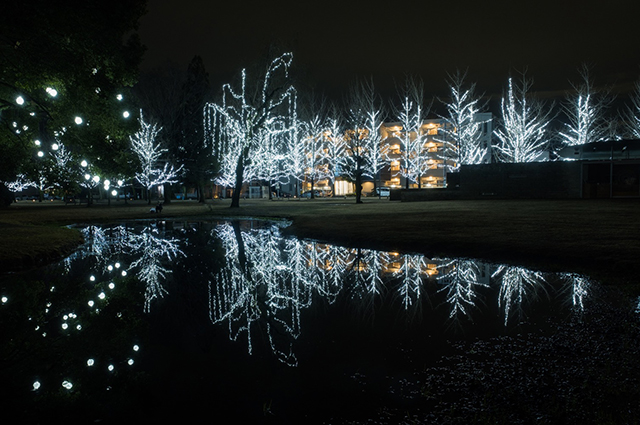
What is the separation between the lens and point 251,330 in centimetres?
555

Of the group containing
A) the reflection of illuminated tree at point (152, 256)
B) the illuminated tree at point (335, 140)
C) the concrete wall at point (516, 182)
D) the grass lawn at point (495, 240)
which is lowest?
the reflection of illuminated tree at point (152, 256)

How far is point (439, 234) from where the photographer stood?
13609 mm

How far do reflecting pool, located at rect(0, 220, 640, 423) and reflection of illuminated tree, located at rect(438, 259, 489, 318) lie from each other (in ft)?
0.11

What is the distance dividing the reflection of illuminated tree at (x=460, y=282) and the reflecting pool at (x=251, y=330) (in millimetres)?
35

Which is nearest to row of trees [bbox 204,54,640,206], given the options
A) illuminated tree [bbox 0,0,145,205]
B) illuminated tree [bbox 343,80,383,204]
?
Answer: illuminated tree [bbox 343,80,383,204]

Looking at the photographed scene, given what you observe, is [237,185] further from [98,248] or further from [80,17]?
[80,17]

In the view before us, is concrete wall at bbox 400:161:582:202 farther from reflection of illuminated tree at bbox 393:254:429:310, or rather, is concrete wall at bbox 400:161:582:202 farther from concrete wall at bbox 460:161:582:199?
reflection of illuminated tree at bbox 393:254:429:310

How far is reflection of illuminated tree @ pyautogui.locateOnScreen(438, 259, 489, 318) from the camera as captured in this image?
6551 mm

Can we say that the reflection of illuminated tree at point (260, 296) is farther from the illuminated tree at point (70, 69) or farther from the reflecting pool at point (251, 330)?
the illuminated tree at point (70, 69)

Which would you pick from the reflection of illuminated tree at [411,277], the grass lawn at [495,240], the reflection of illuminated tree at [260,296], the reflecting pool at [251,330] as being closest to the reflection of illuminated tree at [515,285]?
Answer: the reflecting pool at [251,330]

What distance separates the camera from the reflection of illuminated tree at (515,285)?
6573mm

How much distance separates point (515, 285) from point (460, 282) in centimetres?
95

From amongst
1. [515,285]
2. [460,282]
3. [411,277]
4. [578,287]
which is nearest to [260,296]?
[411,277]

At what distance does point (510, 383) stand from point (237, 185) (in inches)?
1310
